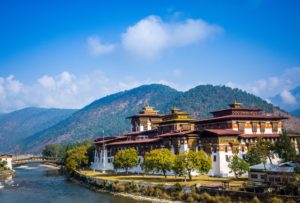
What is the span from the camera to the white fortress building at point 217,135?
72500 millimetres

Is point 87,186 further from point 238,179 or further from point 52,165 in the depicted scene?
point 52,165

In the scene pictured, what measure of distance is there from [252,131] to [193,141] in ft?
43.6

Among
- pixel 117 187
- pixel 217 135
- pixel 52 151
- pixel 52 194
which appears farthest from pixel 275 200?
pixel 52 151

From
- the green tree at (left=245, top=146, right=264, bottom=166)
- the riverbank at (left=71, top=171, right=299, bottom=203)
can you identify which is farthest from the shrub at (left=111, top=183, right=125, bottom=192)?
the green tree at (left=245, top=146, right=264, bottom=166)

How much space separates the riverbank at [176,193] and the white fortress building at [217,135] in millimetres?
15084

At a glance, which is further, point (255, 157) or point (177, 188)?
point (255, 157)

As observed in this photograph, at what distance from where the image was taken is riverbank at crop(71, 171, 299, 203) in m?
47.3

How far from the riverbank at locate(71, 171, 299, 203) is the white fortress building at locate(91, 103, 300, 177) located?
49.5 feet

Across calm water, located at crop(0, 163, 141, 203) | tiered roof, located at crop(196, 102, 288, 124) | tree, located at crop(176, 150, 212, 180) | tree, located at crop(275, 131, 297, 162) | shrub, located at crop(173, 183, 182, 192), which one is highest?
tiered roof, located at crop(196, 102, 288, 124)

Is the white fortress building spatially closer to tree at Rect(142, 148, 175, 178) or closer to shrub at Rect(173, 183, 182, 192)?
tree at Rect(142, 148, 175, 178)

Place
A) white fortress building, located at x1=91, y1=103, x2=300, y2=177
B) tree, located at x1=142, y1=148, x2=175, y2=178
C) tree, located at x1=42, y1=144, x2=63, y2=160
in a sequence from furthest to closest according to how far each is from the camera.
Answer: tree, located at x1=42, y1=144, x2=63, y2=160 → white fortress building, located at x1=91, y1=103, x2=300, y2=177 → tree, located at x1=142, y1=148, x2=175, y2=178

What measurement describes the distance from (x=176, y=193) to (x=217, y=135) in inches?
737

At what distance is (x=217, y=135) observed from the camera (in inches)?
2832

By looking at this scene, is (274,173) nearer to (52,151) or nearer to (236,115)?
(236,115)
